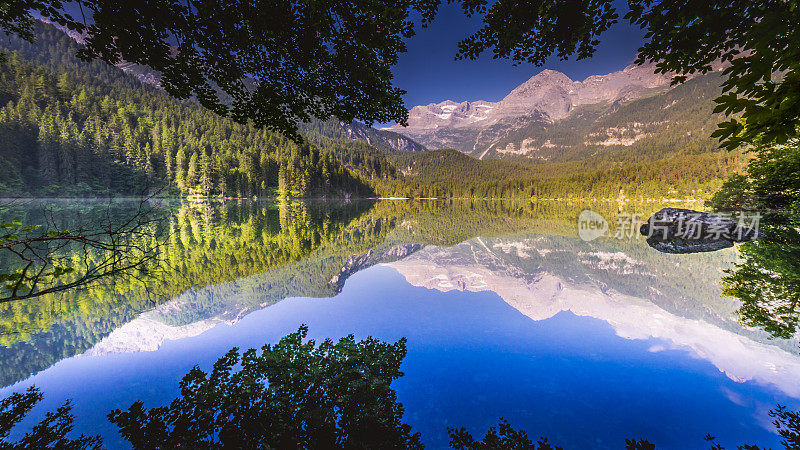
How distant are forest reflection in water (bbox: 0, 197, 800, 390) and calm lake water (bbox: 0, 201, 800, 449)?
0.09m

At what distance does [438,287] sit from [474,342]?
5.20 m

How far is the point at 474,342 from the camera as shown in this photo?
354 inches

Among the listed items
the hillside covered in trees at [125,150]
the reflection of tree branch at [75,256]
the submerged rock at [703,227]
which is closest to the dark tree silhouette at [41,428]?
the reflection of tree branch at [75,256]

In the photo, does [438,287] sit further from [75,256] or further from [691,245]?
[691,245]

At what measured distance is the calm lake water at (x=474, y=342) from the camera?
20.1 feet

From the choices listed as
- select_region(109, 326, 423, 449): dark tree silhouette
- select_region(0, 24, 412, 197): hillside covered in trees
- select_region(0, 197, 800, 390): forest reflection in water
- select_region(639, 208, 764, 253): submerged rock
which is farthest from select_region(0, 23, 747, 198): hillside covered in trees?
select_region(639, 208, 764, 253): submerged rock

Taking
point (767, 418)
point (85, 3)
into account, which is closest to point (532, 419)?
point (767, 418)

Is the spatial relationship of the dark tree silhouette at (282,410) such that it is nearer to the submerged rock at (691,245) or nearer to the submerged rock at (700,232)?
the submerged rock at (691,245)

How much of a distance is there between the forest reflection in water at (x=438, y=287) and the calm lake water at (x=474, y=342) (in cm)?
9

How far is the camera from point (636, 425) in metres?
5.83

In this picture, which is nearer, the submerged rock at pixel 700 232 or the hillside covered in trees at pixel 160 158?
the submerged rock at pixel 700 232

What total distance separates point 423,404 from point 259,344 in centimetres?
529

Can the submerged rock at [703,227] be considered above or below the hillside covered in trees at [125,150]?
below

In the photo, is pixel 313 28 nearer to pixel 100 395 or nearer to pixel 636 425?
pixel 100 395
